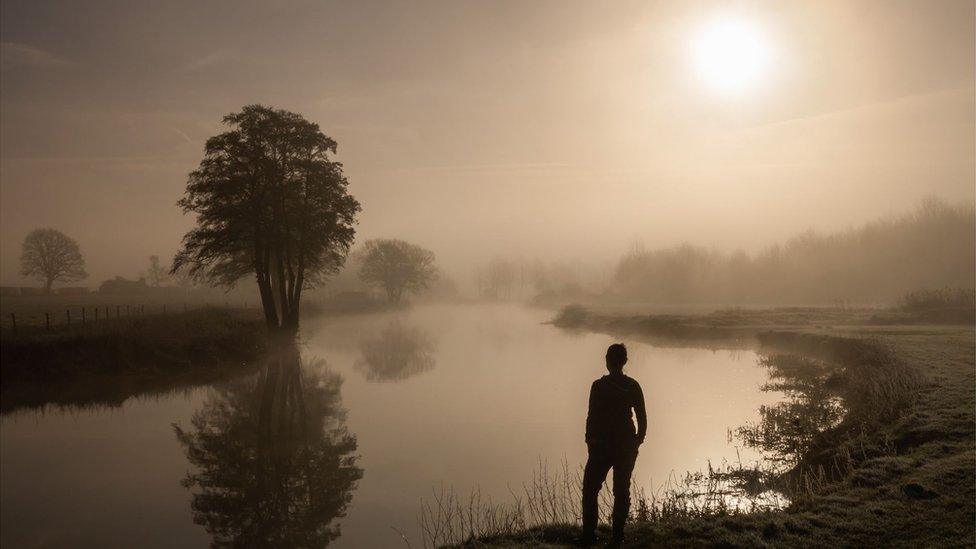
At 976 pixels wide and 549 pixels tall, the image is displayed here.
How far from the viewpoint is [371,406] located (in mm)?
21922

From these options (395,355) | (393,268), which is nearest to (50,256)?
(393,268)

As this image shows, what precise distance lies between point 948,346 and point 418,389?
2524cm

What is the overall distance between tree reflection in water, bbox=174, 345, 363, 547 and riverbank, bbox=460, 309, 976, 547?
14.4 feet

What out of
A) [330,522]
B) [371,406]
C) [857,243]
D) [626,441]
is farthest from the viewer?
[857,243]

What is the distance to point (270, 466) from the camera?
14156 mm

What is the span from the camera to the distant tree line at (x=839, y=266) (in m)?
87.4

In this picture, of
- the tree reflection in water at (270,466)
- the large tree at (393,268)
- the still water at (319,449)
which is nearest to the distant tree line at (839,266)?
the large tree at (393,268)

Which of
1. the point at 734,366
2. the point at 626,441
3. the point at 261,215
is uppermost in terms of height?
the point at 261,215

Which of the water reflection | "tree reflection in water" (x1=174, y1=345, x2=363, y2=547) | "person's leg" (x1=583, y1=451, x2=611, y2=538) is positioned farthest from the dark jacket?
the water reflection

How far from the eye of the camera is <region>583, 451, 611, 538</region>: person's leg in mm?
8031

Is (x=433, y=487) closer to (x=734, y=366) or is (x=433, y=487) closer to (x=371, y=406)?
(x=371, y=406)

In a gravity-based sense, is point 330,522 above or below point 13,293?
below

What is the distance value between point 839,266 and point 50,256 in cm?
12854

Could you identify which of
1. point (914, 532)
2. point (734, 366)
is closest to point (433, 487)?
point (914, 532)
